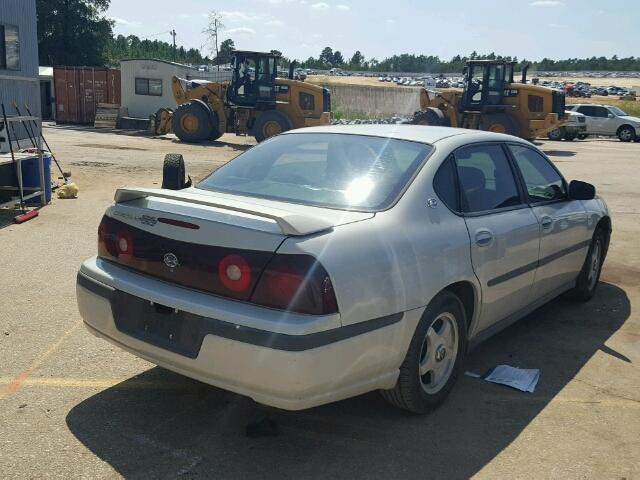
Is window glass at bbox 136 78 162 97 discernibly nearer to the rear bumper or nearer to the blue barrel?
the blue barrel

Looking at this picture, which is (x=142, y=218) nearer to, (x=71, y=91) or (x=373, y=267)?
(x=373, y=267)

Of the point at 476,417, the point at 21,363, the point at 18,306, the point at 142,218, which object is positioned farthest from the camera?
the point at 18,306

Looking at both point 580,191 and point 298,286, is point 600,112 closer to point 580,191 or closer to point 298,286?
point 580,191

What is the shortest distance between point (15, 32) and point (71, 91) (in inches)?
793

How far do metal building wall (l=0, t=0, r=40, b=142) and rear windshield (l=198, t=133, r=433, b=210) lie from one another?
9685 millimetres

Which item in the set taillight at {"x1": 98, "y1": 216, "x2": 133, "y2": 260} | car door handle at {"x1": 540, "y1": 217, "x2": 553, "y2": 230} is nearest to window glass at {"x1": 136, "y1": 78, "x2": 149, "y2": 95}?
car door handle at {"x1": 540, "y1": 217, "x2": 553, "y2": 230}

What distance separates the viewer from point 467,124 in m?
24.9

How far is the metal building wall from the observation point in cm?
1227

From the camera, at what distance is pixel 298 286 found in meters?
2.95

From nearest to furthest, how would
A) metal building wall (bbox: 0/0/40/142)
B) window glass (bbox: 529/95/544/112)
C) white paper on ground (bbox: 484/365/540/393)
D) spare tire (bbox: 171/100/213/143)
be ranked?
white paper on ground (bbox: 484/365/540/393) < metal building wall (bbox: 0/0/40/142) < spare tire (bbox: 171/100/213/143) < window glass (bbox: 529/95/544/112)

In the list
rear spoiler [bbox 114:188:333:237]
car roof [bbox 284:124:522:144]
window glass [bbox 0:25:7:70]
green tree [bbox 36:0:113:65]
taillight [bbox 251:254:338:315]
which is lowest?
taillight [bbox 251:254:338:315]

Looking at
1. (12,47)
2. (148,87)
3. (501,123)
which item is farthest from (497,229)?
(148,87)

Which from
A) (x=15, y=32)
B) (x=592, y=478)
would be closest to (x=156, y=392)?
(x=592, y=478)

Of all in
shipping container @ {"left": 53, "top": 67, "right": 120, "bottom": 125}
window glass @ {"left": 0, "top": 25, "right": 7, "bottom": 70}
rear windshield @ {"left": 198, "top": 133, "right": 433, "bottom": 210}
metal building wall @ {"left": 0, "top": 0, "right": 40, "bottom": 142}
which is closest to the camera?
rear windshield @ {"left": 198, "top": 133, "right": 433, "bottom": 210}
